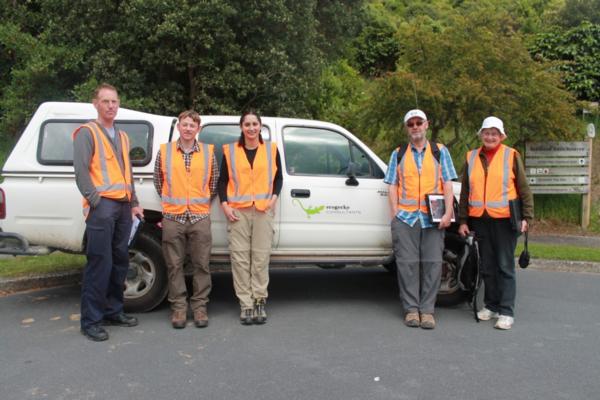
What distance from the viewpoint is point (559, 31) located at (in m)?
15.0

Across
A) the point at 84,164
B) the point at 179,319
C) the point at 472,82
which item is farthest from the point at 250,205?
the point at 472,82

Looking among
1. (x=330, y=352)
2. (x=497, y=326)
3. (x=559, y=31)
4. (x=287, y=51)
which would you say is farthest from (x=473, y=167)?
(x=559, y=31)

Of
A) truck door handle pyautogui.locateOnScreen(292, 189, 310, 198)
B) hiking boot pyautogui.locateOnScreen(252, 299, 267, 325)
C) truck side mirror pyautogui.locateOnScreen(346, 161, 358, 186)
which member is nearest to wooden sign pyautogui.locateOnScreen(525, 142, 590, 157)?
truck side mirror pyautogui.locateOnScreen(346, 161, 358, 186)

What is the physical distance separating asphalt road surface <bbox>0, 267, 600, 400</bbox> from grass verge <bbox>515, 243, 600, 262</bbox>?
2.10 metres

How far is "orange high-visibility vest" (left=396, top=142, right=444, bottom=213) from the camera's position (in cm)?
526

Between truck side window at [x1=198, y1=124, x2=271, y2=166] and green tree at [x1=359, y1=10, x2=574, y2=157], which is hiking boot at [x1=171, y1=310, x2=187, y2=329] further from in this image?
green tree at [x1=359, y1=10, x2=574, y2=157]

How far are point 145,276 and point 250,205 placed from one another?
132 cm

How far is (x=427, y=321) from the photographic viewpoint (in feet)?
17.0

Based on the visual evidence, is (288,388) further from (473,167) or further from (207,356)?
(473,167)

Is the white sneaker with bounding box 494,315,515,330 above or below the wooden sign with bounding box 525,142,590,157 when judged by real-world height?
below

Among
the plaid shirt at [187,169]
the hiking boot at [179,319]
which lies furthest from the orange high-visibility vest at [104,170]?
the hiking boot at [179,319]

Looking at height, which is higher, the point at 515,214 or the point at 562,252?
the point at 515,214

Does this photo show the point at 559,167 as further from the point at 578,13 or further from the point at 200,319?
the point at 200,319

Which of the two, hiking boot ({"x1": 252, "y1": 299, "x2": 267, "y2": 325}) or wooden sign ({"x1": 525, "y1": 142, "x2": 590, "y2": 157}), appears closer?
hiking boot ({"x1": 252, "y1": 299, "x2": 267, "y2": 325})
